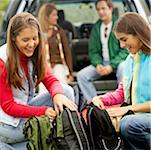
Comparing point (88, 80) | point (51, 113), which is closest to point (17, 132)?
point (51, 113)

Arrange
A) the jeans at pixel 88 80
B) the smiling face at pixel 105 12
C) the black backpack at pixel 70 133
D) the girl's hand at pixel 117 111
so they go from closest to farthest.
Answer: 1. the black backpack at pixel 70 133
2. the girl's hand at pixel 117 111
3. the jeans at pixel 88 80
4. the smiling face at pixel 105 12

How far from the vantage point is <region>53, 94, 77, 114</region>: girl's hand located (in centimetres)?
358

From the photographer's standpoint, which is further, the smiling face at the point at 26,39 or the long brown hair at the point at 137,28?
the smiling face at the point at 26,39

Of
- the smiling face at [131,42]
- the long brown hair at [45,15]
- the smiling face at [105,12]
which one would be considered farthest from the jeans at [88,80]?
the smiling face at [131,42]

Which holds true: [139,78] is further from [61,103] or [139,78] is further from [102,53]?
[102,53]

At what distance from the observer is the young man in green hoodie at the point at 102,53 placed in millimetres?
5445

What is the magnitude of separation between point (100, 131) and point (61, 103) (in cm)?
39

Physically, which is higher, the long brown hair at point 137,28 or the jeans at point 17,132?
the long brown hair at point 137,28

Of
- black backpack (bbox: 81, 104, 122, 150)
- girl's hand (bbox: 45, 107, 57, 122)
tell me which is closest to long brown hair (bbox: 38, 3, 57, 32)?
girl's hand (bbox: 45, 107, 57, 122)

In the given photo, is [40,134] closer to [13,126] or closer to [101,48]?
[13,126]

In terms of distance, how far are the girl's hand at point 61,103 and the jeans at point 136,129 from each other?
37 centimetres

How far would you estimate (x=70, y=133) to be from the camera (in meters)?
3.39

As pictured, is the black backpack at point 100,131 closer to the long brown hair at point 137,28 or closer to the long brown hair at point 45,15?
the long brown hair at point 137,28

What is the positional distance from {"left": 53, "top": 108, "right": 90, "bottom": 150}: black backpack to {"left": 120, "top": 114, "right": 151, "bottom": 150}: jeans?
0.94 ft
